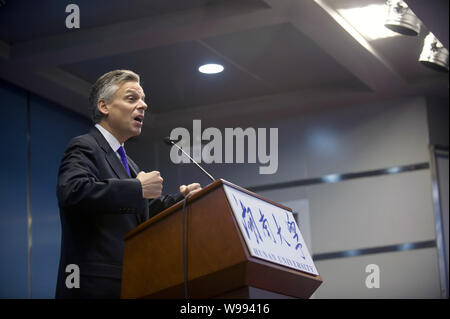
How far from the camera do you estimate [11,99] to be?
196 inches

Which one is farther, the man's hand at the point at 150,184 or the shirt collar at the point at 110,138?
the shirt collar at the point at 110,138

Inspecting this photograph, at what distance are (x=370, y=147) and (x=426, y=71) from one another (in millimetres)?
727

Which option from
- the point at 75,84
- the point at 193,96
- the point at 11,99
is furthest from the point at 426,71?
the point at 11,99

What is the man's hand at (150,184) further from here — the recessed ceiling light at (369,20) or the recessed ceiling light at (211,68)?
the recessed ceiling light at (211,68)

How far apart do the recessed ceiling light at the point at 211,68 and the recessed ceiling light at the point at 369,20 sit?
101 cm

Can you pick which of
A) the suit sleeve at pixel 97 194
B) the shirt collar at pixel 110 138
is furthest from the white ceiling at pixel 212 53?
the suit sleeve at pixel 97 194

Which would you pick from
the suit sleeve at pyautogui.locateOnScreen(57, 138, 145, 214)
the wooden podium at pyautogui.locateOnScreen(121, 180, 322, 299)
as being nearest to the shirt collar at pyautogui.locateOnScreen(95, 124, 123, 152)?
the suit sleeve at pyautogui.locateOnScreen(57, 138, 145, 214)

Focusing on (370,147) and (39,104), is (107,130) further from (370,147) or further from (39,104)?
(370,147)

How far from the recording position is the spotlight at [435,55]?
446 cm

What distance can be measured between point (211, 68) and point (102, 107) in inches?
117

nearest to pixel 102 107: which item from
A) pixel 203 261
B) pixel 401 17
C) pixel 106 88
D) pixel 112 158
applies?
pixel 106 88

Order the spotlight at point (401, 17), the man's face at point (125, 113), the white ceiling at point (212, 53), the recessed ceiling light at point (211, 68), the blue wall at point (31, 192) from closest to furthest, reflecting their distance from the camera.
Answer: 1. the man's face at point (125, 113)
2. the spotlight at point (401, 17)
3. the white ceiling at point (212, 53)
4. the blue wall at point (31, 192)
5. the recessed ceiling light at point (211, 68)

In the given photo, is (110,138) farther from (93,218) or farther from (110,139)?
(93,218)

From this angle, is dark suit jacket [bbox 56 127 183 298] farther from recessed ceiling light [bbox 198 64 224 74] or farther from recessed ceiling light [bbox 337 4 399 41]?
recessed ceiling light [bbox 198 64 224 74]
